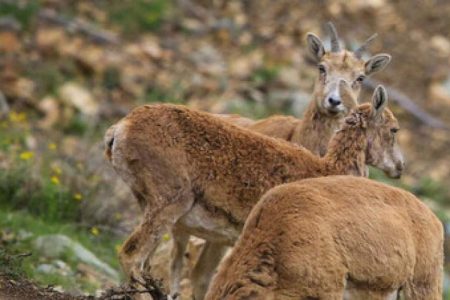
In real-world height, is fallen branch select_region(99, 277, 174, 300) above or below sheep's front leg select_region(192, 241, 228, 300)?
above

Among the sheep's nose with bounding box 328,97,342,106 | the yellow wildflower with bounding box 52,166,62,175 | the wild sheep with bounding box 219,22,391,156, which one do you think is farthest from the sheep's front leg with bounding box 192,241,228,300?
the yellow wildflower with bounding box 52,166,62,175

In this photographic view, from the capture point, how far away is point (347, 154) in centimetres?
1063

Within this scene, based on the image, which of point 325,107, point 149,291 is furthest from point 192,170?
point 325,107

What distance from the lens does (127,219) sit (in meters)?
14.9

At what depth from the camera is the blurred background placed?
14.6 m

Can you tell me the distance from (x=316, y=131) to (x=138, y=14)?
36.3 ft

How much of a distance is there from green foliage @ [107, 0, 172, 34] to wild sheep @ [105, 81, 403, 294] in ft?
44.5

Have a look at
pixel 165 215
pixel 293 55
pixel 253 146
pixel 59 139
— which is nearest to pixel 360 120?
pixel 253 146

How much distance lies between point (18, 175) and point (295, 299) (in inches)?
274

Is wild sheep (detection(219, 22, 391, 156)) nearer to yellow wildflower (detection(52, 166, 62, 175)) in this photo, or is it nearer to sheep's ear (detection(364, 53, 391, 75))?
sheep's ear (detection(364, 53, 391, 75))

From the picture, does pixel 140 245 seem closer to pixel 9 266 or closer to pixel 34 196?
A: pixel 9 266

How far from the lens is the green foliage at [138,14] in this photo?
78.2ft

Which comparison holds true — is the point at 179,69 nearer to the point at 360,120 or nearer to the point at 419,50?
the point at 419,50

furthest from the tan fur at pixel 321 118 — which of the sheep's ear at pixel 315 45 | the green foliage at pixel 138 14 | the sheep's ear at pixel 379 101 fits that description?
the green foliage at pixel 138 14
